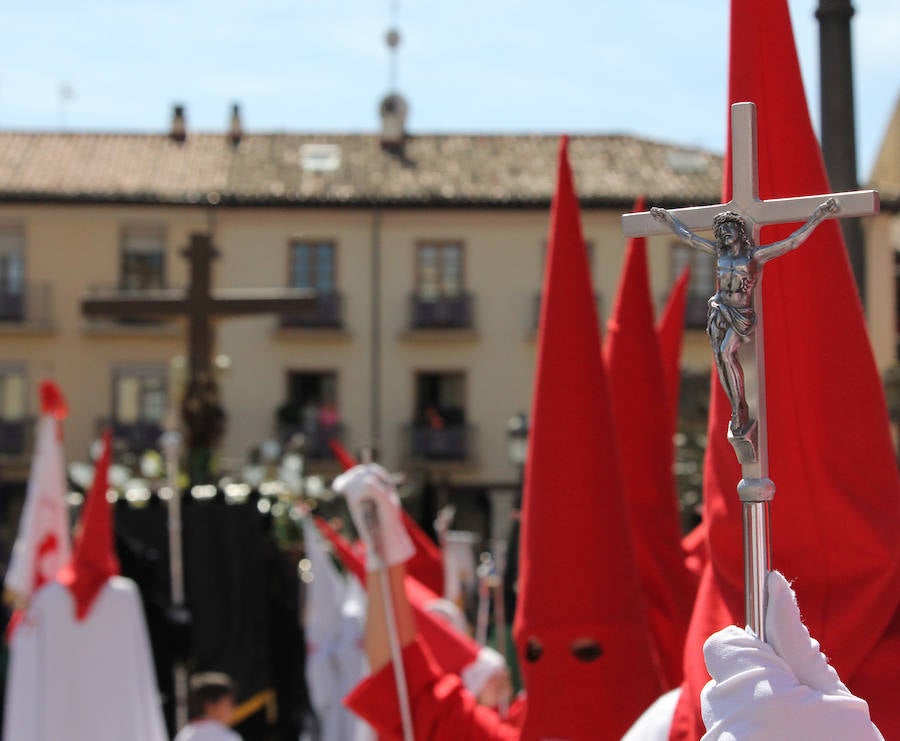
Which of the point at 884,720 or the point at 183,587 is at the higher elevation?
the point at 884,720

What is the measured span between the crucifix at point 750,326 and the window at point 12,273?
2967cm

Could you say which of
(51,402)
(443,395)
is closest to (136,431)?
(443,395)

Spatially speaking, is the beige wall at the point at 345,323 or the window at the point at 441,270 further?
the window at the point at 441,270

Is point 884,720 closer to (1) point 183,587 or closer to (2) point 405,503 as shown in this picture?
(1) point 183,587

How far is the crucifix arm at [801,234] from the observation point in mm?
2635

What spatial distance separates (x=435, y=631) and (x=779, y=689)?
3999 mm

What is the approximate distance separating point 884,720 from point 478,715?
5.54ft

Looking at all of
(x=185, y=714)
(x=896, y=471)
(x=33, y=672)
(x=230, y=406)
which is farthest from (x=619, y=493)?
(x=230, y=406)

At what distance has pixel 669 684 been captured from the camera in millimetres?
5133

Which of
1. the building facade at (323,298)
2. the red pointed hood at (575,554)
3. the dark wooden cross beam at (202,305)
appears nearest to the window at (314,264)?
the building facade at (323,298)

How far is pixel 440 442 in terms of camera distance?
1190 inches

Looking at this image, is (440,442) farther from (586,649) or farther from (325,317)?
(586,649)

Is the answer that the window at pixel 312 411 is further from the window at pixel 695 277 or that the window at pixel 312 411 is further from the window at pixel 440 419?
the window at pixel 695 277

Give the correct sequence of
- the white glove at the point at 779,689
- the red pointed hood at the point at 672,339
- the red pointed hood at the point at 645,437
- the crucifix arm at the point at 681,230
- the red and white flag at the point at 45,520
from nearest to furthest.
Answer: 1. the white glove at the point at 779,689
2. the crucifix arm at the point at 681,230
3. the red pointed hood at the point at 645,437
4. the red pointed hood at the point at 672,339
5. the red and white flag at the point at 45,520
